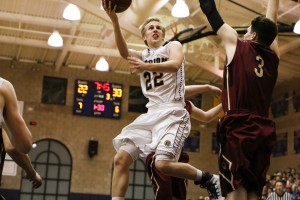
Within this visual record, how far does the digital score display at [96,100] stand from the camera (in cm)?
2261

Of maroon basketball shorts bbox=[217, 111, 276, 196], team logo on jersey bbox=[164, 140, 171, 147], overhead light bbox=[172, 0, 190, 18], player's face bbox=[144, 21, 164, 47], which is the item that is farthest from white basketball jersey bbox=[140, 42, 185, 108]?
overhead light bbox=[172, 0, 190, 18]

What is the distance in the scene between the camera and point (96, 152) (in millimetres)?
22828

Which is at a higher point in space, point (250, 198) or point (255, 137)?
point (255, 137)

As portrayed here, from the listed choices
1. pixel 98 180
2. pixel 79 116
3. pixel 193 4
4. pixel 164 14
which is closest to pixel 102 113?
pixel 79 116

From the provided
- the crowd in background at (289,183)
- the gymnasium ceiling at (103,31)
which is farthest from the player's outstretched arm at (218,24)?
the crowd in background at (289,183)

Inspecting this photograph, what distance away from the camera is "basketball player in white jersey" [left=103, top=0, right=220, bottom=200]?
5.22m

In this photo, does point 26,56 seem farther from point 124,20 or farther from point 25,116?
point 124,20

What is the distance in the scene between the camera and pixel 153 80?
567 cm

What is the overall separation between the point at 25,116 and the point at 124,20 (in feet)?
27.6

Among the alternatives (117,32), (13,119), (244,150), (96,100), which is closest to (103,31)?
(96,100)

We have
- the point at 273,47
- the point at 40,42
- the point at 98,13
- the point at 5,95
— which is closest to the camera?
the point at 5,95

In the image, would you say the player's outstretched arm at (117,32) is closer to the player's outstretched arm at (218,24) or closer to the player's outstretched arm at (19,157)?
the player's outstretched arm at (218,24)

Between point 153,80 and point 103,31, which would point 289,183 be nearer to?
point 103,31

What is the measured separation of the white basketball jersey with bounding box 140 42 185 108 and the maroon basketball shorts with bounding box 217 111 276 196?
1287 mm
